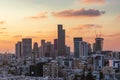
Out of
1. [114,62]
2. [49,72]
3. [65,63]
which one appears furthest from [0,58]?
[49,72]

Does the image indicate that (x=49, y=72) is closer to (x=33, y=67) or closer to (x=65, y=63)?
(x=33, y=67)

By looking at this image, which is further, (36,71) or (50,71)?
(36,71)

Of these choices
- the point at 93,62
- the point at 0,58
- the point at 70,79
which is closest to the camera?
the point at 70,79

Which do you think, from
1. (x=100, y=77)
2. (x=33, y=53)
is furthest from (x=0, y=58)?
(x=100, y=77)

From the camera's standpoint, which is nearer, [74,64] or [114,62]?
[114,62]

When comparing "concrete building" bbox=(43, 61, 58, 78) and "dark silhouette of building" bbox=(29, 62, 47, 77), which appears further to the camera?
"dark silhouette of building" bbox=(29, 62, 47, 77)

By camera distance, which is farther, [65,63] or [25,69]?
[65,63]

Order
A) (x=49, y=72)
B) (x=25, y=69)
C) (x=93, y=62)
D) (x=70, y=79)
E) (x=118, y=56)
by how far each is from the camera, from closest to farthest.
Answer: (x=70, y=79), (x=49, y=72), (x=25, y=69), (x=93, y=62), (x=118, y=56)

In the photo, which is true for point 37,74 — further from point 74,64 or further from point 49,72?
point 74,64

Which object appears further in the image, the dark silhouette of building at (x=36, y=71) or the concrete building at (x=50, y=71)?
the dark silhouette of building at (x=36, y=71)
